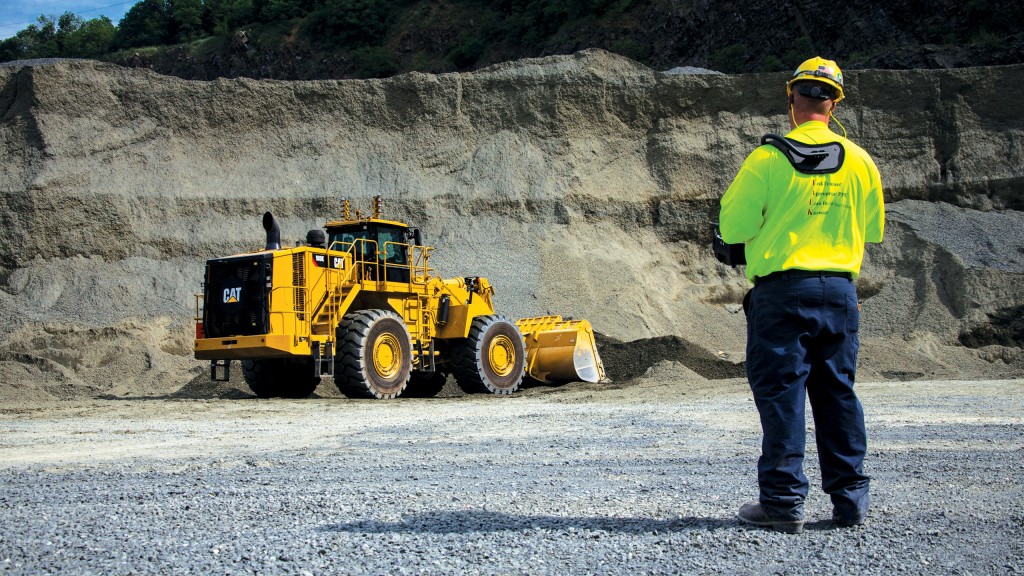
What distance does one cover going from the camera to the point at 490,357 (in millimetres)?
16000

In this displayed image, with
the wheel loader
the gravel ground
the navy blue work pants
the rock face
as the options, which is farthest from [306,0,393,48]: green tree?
the navy blue work pants

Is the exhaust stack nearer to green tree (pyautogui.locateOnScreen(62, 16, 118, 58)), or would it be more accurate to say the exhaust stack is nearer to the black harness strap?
the black harness strap

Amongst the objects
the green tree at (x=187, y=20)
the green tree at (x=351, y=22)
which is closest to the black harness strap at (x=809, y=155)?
the green tree at (x=351, y=22)

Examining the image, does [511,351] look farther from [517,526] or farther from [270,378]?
[517,526]

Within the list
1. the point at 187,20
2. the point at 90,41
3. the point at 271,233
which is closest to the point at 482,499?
the point at 271,233

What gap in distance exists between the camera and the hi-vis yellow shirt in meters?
4.00

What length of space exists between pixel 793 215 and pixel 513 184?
23.6m

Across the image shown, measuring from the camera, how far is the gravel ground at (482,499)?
3398 millimetres

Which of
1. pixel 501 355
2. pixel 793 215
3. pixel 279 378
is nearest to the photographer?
pixel 793 215

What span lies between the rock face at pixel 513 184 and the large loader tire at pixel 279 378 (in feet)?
22.2

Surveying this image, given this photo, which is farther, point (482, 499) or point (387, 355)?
point (387, 355)

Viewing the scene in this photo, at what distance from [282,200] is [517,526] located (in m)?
23.5

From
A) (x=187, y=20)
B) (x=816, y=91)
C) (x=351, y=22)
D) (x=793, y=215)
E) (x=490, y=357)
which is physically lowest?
(x=490, y=357)

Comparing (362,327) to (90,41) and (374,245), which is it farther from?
(90,41)
